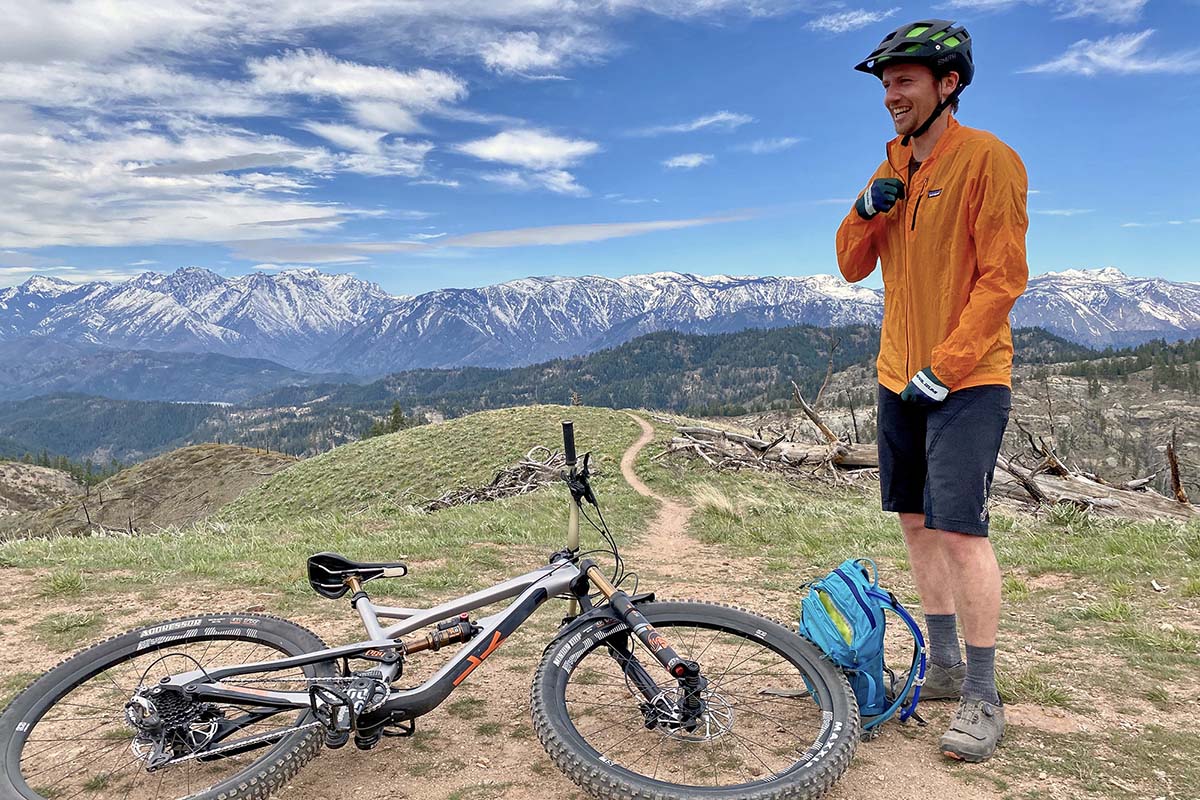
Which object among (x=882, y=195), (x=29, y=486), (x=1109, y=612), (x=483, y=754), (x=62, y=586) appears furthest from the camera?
(x=29, y=486)

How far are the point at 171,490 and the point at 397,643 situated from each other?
216 ft

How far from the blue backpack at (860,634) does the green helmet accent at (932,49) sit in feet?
9.83

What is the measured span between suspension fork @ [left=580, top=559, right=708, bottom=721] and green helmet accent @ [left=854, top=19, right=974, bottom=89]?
11.4ft

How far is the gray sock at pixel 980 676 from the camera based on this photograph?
3936mm

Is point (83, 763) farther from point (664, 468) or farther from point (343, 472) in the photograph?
point (343, 472)

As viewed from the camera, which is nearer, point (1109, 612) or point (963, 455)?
point (963, 455)

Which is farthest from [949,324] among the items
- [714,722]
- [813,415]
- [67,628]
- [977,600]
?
[813,415]

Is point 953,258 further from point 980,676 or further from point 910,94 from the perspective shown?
point 980,676

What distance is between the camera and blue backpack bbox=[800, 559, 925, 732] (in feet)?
12.6

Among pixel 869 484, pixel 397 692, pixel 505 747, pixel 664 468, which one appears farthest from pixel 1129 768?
pixel 664 468

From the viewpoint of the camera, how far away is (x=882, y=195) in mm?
4172

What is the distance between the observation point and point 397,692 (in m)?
3.51

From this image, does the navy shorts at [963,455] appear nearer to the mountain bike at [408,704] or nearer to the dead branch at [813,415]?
the mountain bike at [408,704]

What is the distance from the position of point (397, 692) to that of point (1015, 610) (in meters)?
5.98
